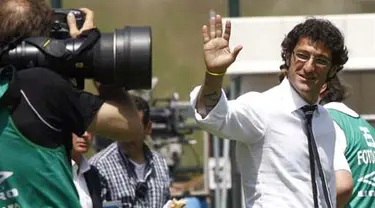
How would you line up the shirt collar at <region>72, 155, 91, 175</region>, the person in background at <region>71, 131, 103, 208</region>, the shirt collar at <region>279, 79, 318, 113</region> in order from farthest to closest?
the shirt collar at <region>72, 155, 91, 175</region>, the person in background at <region>71, 131, 103, 208</region>, the shirt collar at <region>279, 79, 318, 113</region>

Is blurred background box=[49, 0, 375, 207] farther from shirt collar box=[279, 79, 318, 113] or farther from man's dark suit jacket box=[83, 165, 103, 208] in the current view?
shirt collar box=[279, 79, 318, 113]

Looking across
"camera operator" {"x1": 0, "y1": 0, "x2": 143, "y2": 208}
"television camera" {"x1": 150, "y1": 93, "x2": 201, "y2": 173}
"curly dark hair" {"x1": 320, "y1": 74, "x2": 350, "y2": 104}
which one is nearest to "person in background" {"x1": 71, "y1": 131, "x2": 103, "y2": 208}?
"curly dark hair" {"x1": 320, "y1": 74, "x2": 350, "y2": 104}

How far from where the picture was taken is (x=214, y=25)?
128 inches

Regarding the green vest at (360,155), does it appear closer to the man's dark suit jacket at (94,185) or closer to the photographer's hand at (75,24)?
the man's dark suit jacket at (94,185)

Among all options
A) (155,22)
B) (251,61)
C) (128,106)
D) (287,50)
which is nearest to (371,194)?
(287,50)

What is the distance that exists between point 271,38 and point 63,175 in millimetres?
2878

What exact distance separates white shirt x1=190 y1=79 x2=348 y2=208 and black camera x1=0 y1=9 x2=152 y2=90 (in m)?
0.65

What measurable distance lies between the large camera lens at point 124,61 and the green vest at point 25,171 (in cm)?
25

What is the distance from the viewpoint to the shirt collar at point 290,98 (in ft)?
11.9

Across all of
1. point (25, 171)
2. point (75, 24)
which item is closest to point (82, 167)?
point (75, 24)

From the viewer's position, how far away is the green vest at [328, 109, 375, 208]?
434 centimetres

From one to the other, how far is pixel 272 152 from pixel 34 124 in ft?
3.40

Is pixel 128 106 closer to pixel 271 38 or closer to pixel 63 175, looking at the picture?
pixel 63 175

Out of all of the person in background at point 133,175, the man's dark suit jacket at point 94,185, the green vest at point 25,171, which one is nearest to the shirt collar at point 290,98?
the green vest at point 25,171
